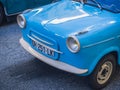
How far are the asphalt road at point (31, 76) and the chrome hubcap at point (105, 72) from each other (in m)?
0.15

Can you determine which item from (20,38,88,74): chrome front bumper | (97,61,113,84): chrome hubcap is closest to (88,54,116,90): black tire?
(97,61,113,84): chrome hubcap

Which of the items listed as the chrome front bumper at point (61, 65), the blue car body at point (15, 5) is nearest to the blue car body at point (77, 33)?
the chrome front bumper at point (61, 65)

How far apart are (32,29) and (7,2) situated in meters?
2.66

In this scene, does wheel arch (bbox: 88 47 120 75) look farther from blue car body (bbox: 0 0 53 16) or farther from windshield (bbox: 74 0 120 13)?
blue car body (bbox: 0 0 53 16)

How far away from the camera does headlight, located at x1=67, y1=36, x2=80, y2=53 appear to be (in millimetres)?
3040

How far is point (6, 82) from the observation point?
12.4ft

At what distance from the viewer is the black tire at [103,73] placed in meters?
3.36

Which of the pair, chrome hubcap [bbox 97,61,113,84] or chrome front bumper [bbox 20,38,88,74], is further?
chrome hubcap [bbox 97,61,113,84]

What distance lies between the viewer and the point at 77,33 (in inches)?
123

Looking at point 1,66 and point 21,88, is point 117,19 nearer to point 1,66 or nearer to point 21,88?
point 21,88

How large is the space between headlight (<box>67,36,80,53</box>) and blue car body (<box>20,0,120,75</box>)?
50 mm

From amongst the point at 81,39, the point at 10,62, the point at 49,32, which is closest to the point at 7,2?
the point at 10,62

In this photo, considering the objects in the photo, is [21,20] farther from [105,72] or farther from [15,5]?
[15,5]

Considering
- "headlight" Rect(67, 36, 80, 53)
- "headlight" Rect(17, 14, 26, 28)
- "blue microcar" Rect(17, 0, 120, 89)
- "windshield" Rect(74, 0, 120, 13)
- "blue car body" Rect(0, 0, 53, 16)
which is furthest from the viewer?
"blue car body" Rect(0, 0, 53, 16)
